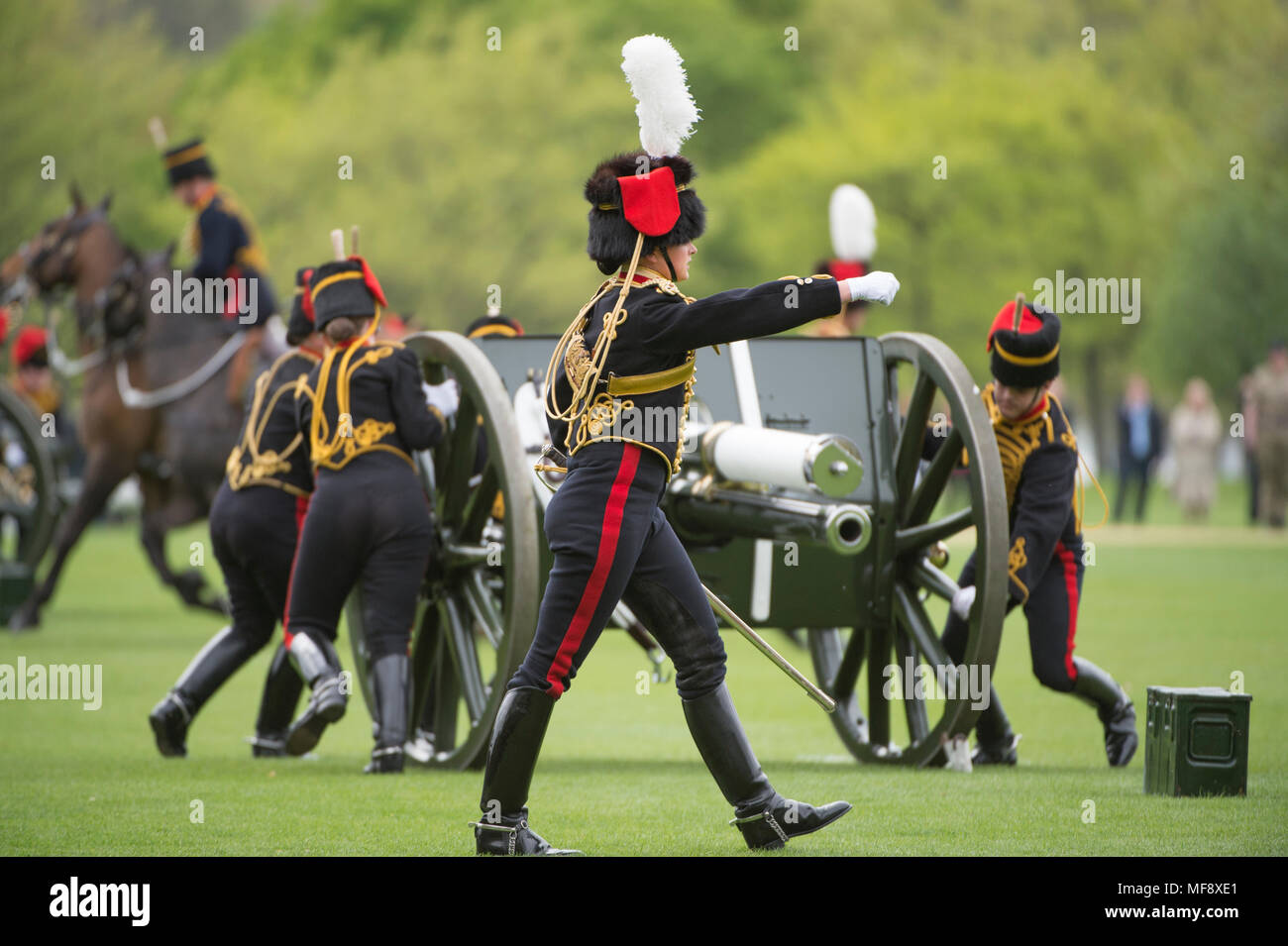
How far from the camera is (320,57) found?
152 feet

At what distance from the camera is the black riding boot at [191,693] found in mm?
7285

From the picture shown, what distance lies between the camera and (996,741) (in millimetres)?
6984

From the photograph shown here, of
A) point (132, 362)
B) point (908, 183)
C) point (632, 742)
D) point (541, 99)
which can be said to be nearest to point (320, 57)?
point (541, 99)

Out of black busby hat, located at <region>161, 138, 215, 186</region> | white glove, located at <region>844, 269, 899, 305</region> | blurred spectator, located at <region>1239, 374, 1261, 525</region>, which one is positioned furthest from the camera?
blurred spectator, located at <region>1239, 374, 1261, 525</region>

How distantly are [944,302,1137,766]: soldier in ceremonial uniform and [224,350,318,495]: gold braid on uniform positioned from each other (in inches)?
97.1

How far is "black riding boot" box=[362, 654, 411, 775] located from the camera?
673cm

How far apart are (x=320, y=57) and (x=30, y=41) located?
12.2 m

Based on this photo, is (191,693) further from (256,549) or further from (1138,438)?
(1138,438)

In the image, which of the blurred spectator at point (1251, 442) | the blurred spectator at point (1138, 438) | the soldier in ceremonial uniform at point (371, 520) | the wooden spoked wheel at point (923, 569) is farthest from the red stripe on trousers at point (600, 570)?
the blurred spectator at point (1138, 438)

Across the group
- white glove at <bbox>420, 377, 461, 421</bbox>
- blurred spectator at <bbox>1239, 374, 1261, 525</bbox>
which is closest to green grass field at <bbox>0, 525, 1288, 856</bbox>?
white glove at <bbox>420, 377, 461, 421</bbox>

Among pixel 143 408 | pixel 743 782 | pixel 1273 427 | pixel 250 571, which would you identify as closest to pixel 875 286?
pixel 743 782

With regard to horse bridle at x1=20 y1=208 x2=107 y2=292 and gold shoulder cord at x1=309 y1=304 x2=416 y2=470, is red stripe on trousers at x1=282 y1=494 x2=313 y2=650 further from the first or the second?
horse bridle at x1=20 y1=208 x2=107 y2=292

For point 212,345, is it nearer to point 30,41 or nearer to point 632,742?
point 632,742

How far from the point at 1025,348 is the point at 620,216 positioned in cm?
199
